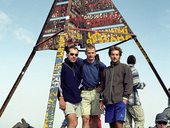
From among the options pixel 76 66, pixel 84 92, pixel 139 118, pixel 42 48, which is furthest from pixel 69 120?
pixel 42 48

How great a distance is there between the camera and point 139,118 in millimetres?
8938

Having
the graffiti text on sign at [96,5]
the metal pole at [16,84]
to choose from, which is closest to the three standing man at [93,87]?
the metal pole at [16,84]

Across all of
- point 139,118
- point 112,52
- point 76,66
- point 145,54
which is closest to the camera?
point 112,52

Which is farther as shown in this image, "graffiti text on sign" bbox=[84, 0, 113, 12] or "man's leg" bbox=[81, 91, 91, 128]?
"graffiti text on sign" bbox=[84, 0, 113, 12]

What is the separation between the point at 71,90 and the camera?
704 centimetres

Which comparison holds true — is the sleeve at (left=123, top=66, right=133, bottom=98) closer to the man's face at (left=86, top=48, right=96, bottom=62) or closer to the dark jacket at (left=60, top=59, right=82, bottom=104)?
the man's face at (left=86, top=48, right=96, bottom=62)

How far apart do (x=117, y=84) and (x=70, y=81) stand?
1047mm

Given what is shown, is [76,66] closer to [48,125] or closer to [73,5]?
[48,125]

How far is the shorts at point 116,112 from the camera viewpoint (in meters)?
6.65

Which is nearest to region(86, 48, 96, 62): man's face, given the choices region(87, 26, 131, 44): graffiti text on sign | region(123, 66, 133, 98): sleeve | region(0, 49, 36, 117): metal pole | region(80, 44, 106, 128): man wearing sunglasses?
region(80, 44, 106, 128): man wearing sunglasses

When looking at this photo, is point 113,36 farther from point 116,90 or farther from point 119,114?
point 119,114

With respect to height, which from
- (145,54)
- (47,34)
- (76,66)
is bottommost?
(76,66)

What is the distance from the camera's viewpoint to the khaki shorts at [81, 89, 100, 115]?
7.17 metres

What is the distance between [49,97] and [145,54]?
4.53 m
